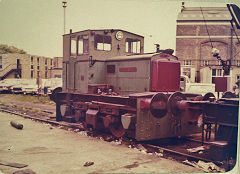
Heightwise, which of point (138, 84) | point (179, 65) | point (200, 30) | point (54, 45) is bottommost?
point (138, 84)

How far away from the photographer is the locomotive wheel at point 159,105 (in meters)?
5.31

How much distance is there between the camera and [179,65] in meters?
6.13

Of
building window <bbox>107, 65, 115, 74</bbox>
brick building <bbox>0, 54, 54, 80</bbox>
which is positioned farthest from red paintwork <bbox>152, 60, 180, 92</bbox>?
brick building <bbox>0, 54, 54, 80</bbox>

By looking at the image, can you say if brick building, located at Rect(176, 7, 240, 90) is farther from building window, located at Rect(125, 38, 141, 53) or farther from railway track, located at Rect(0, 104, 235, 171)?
railway track, located at Rect(0, 104, 235, 171)

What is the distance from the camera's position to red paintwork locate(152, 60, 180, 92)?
5789 millimetres

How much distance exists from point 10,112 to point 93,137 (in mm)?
4466

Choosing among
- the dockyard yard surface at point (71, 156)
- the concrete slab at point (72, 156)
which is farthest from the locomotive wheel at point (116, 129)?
the concrete slab at point (72, 156)

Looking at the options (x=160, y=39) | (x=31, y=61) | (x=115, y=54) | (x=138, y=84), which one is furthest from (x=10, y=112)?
(x=160, y=39)

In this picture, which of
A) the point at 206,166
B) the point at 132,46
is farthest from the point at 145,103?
the point at 132,46

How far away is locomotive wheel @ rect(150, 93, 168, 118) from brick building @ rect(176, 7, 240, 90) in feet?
4.98

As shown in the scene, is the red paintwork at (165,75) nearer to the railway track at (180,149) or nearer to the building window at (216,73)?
the building window at (216,73)

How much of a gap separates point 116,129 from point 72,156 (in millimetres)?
1758

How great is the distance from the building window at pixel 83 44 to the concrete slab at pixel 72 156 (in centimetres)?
249

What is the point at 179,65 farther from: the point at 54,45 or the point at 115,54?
the point at 54,45
